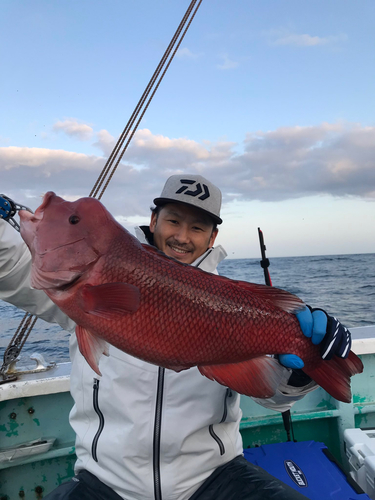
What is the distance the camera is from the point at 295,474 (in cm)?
289

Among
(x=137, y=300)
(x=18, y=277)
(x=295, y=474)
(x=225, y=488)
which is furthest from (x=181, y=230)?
(x=295, y=474)

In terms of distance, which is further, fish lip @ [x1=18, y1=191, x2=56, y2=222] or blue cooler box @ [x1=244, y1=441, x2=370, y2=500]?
blue cooler box @ [x1=244, y1=441, x2=370, y2=500]

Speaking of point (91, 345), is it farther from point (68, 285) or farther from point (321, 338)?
point (321, 338)

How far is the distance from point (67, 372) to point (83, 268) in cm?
234

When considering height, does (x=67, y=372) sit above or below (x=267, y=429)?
above

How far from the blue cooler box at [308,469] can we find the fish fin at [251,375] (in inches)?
55.1

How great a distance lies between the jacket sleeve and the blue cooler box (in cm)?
208

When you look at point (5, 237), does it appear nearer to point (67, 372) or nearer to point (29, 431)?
point (67, 372)

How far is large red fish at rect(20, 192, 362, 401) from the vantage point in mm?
1641

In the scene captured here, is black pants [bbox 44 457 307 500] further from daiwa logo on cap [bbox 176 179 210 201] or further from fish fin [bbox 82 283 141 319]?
daiwa logo on cap [bbox 176 179 210 201]

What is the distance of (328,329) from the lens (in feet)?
6.51

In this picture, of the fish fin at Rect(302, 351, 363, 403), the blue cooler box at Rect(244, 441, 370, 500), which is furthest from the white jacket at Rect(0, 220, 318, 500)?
the blue cooler box at Rect(244, 441, 370, 500)

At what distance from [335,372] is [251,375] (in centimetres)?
50

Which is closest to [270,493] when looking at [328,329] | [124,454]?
[124,454]
